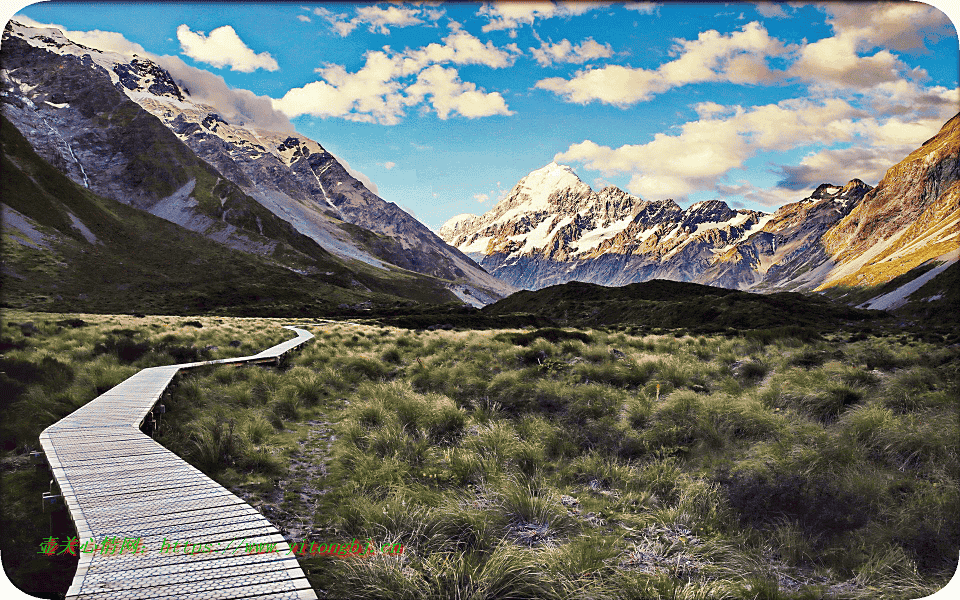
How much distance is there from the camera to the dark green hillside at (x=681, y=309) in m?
51.2

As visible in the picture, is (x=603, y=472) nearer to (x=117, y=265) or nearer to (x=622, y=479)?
(x=622, y=479)

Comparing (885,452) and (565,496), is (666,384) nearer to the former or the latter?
(885,452)

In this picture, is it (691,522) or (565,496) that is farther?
(565,496)

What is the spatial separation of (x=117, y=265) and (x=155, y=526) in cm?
12657

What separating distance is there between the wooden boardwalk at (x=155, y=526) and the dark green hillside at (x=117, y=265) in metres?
77.8

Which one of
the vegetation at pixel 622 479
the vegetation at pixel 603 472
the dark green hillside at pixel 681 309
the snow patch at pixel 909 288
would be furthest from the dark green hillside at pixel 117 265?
the snow patch at pixel 909 288

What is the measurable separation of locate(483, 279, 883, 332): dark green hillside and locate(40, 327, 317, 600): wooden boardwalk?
119 ft

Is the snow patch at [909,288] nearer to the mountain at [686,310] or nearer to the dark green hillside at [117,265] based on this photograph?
the mountain at [686,310]

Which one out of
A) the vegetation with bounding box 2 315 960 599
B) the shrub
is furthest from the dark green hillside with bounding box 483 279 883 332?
the shrub

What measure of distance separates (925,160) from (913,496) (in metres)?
283

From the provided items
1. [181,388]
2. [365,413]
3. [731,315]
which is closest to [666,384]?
[365,413]

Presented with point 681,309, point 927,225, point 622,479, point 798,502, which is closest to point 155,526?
point 622,479

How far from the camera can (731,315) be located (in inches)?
2076

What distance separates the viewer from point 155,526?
4609 mm
